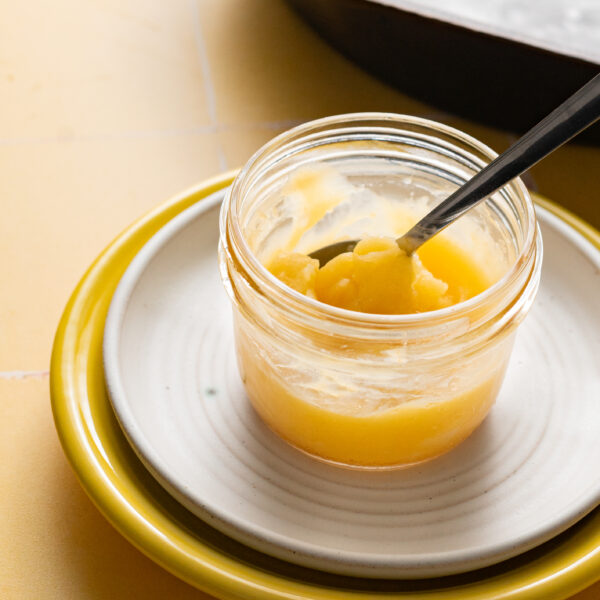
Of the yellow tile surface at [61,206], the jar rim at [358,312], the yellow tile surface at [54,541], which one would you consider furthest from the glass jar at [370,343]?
the yellow tile surface at [61,206]

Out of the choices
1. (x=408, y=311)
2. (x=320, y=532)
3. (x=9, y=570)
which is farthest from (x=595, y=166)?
(x=9, y=570)

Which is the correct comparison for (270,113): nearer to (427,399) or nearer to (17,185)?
(17,185)

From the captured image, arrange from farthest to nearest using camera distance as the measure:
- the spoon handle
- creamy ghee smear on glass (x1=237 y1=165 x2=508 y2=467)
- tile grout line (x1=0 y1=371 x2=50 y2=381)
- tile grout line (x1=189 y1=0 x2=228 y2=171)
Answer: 1. tile grout line (x1=189 y1=0 x2=228 y2=171)
2. tile grout line (x1=0 y1=371 x2=50 y2=381)
3. creamy ghee smear on glass (x1=237 y1=165 x2=508 y2=467)
4. the spoon handle

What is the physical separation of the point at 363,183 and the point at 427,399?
0.29 metres

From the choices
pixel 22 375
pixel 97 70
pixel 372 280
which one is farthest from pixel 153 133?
pixel 372 280

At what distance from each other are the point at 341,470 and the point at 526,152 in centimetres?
32

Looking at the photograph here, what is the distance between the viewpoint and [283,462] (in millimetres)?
751

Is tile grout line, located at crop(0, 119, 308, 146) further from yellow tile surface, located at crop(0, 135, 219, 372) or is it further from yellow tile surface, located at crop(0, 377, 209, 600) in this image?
yellow tile surface, located at crop(0, 377, 209, 600)

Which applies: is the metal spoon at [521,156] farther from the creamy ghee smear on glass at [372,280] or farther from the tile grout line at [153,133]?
the tile grout line at [153,133]

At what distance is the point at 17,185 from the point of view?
1114 mm

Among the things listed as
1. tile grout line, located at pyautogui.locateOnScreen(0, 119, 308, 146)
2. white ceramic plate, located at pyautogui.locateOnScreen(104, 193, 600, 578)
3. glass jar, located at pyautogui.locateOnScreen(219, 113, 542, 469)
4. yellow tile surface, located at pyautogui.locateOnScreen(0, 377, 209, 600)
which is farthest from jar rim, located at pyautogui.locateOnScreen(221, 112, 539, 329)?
tile grout line, located at pyautogui.locateOnScreen(0, 119, 308, 146)

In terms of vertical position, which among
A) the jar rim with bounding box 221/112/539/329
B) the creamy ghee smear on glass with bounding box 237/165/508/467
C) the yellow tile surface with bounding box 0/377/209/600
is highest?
the jar rim with bounding box 221/112/539/329

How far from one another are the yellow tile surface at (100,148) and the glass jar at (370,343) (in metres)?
0.18

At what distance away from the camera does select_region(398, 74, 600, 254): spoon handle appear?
575mm
